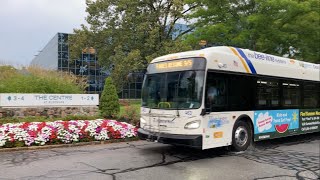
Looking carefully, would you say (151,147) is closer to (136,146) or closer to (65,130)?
(136,146)

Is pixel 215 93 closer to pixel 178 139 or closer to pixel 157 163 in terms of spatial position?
pixel 178 139

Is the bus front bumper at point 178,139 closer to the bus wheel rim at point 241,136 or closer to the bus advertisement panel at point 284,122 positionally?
the bus wheel rim at point 241,136

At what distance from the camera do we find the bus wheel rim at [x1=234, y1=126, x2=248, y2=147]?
10414 millimetres

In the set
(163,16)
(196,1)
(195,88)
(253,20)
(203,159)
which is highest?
(163,16)

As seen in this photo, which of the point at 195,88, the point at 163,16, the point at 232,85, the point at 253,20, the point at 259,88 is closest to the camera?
the point at 195,88

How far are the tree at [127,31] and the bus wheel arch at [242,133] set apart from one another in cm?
2545

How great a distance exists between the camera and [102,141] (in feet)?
39.9

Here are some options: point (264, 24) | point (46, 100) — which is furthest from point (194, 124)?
point (264, 24)

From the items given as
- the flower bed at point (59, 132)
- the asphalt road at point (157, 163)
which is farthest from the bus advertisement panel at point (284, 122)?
the flower bed at point (59, 132)

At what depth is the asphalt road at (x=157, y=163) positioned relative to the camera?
755cm

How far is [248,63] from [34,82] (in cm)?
1107

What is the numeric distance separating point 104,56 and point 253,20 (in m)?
23.9

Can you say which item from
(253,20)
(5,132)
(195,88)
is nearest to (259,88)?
(195,88)

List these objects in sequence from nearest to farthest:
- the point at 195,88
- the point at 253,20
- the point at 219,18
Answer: the point at 195,88 < the point at 253,20 < the point at 219,18
